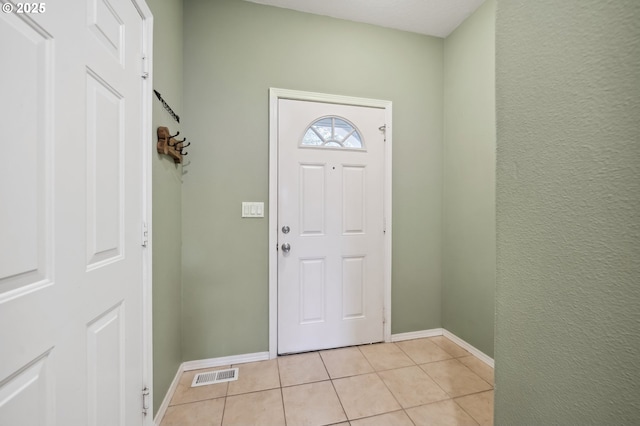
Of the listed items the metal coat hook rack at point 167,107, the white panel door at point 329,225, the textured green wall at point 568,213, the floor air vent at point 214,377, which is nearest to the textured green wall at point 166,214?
the metal coat hook rack at point 167,107

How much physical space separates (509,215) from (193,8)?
2399 mm

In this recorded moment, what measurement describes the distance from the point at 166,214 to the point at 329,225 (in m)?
1.17

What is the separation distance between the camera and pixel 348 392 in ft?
5.13

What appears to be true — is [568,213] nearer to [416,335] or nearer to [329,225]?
[329,225]

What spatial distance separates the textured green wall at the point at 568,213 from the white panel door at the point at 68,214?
1.18 m

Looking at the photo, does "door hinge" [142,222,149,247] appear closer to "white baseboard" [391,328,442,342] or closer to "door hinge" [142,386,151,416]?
"door hinge" [142,386,151,416]

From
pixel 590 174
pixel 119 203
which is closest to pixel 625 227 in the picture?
pixel 590 174

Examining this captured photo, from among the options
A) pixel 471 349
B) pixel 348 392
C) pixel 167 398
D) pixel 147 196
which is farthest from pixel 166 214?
pixel 471 349

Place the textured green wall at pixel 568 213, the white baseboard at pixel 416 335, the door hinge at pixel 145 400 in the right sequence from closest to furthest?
the textured green wall at pixel 568 213
the door hinge at pixel 145 400
the white baseboard at pixel 416 335

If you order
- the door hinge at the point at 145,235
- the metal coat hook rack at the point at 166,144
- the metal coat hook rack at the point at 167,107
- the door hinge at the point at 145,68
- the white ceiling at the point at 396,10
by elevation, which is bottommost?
the door hinge at the point at 145,235

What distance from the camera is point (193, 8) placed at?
1.80 metres

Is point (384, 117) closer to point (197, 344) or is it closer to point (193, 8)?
point (193, 8)

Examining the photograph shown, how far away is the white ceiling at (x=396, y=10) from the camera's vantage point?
1.90m

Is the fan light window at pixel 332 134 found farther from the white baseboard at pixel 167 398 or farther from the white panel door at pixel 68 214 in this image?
the white baseboard at pixel 167 398
